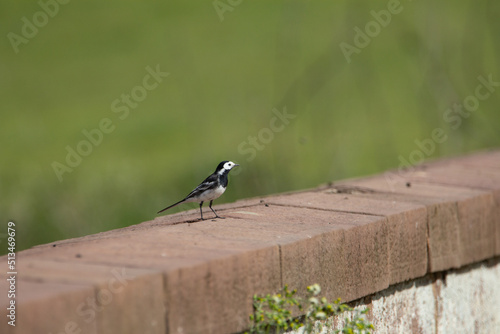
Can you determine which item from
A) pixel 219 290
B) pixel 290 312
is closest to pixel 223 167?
pixel 290 312

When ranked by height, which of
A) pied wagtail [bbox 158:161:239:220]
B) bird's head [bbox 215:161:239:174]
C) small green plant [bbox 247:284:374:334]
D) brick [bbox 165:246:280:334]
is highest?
bird's head [bbox 215:161:239:174]

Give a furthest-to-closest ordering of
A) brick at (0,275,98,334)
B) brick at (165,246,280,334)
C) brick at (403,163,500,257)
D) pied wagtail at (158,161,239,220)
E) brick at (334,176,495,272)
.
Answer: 1. brick at (403,163,500,257)
2. brick at (334,176,495,272)
3. pied wagtail at (158,161,239,220)
4. brick at (165,246,280,334)
5. brick at (0,275,98,334)

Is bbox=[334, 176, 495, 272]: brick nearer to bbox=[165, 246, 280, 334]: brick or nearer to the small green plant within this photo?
the small green plant

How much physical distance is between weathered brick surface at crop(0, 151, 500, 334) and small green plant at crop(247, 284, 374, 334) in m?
0.06

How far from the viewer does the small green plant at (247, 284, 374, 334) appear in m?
3.19

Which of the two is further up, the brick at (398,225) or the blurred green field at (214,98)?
the blurred green field at (214,98)

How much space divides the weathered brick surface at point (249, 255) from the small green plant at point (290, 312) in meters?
0.06

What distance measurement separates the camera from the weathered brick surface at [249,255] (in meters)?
2.65

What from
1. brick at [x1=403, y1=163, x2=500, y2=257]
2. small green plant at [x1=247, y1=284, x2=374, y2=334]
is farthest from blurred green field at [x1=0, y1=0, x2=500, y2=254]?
small green plant at [x1=247, y1=284, x2=374, y2=334]

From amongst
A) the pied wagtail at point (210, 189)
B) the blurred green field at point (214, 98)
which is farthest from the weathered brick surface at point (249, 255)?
the blurred green field at point (214, 98)

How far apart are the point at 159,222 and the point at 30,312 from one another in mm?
1657

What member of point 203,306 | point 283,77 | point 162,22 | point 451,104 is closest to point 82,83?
point 162,22

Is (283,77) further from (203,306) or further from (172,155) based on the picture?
(203,306)

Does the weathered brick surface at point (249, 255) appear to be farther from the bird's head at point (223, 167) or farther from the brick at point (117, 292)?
the bird's head at point (223, 167)
